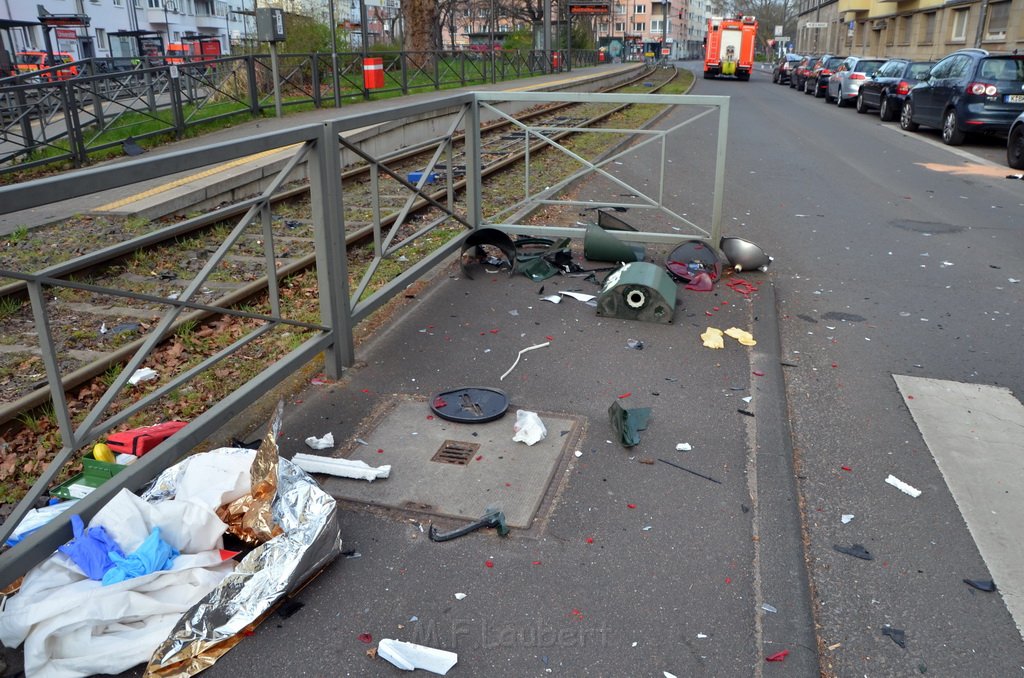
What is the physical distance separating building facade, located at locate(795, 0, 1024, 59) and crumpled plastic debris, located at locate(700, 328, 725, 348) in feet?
108

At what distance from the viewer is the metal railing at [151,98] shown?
1338 centimetres

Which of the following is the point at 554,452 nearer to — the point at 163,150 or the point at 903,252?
the point at 903,252

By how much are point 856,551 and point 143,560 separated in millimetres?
2774

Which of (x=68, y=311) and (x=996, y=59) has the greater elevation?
(x=996, y=59)

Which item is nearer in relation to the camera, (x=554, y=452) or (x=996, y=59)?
(x=554, y=452)

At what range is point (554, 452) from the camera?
4086 millimetres

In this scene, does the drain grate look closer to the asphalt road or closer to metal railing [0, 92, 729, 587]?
metal railing [0, 92, 729, 587]

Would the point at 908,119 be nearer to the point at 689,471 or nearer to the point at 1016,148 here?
the point at 1016,148

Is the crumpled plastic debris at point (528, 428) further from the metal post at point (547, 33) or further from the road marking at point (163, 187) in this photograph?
the metal post at point (547, 33)

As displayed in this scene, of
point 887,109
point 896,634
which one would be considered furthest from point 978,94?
point 896,634

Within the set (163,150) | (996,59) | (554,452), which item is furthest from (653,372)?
(996,59)

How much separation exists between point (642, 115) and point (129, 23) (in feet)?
178

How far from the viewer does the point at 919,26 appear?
148 feet

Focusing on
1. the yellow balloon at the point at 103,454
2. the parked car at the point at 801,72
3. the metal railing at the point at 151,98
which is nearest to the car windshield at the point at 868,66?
the parked car at the point at 801,72
